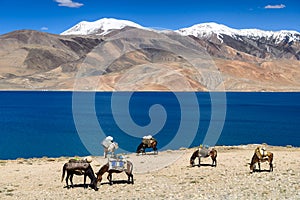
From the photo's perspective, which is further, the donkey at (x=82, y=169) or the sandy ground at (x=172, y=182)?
the donkey at (x=82, y=169)

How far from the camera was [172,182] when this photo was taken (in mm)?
18250

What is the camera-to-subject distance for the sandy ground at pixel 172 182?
51.3ft

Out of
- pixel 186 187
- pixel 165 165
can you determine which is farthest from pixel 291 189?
pixel 165 165

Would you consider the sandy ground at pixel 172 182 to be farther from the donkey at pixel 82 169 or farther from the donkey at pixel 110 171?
the donkey at pixel 82 169

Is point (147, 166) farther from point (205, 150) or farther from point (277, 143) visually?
point (277, 143)

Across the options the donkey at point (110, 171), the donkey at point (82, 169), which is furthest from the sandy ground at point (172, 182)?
the donkey at point (82, 169)

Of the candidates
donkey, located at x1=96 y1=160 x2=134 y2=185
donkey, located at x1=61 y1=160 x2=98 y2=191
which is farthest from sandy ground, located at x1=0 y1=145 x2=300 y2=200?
donkey, located at x1=61 y1=160 x2=98 y2=191

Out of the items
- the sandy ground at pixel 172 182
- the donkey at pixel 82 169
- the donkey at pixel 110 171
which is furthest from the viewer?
the donkey at pixel 110 171

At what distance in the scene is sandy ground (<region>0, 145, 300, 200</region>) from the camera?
1565 cm

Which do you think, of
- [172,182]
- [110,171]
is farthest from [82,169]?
[172,182]

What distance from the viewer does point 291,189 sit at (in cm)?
1545

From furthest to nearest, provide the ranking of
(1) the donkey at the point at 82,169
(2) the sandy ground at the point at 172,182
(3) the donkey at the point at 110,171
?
(3) the donkey at the point at 110,171, (1) the donkey at the point at 82,169, (2) the sandy ground at the point at 172,182

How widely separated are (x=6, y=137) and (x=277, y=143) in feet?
92.9

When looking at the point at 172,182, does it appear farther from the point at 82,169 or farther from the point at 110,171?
the point at 82,169
